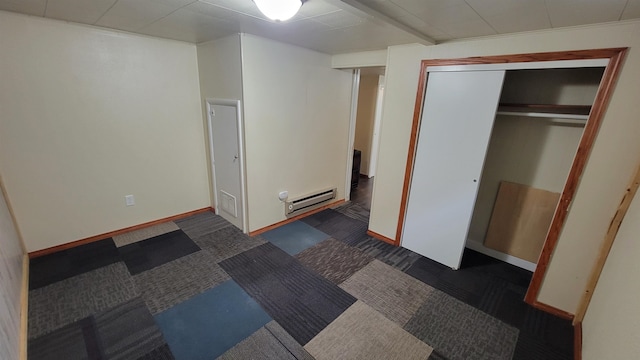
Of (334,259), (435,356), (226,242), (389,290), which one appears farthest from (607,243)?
(226,242)

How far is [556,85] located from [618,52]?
2.24 feet

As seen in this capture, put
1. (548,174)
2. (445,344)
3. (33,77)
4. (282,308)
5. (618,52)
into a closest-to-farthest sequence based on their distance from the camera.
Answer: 1. (618,52)
2. (445,344)
3. (282,308)
4. (33,77)
5. (548,174)

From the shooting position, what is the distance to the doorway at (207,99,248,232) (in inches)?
112

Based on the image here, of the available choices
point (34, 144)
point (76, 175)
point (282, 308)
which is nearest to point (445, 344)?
point (282, 308)

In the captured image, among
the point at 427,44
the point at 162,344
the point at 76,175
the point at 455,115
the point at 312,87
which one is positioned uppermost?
the point at 427,44

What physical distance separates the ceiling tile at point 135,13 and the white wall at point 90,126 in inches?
12.4

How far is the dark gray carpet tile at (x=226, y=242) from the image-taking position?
2695mm

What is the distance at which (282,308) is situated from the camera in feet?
6.59

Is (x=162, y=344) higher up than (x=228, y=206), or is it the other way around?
(x=228, y=206)

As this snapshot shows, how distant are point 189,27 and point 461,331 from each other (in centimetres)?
342

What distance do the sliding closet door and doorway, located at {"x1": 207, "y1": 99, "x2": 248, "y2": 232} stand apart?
1.92 m

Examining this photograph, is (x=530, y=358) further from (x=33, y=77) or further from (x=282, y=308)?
(x=33, y=77)

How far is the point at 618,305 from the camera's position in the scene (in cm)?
140

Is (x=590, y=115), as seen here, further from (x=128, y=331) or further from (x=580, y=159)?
(x=128, y=331)
